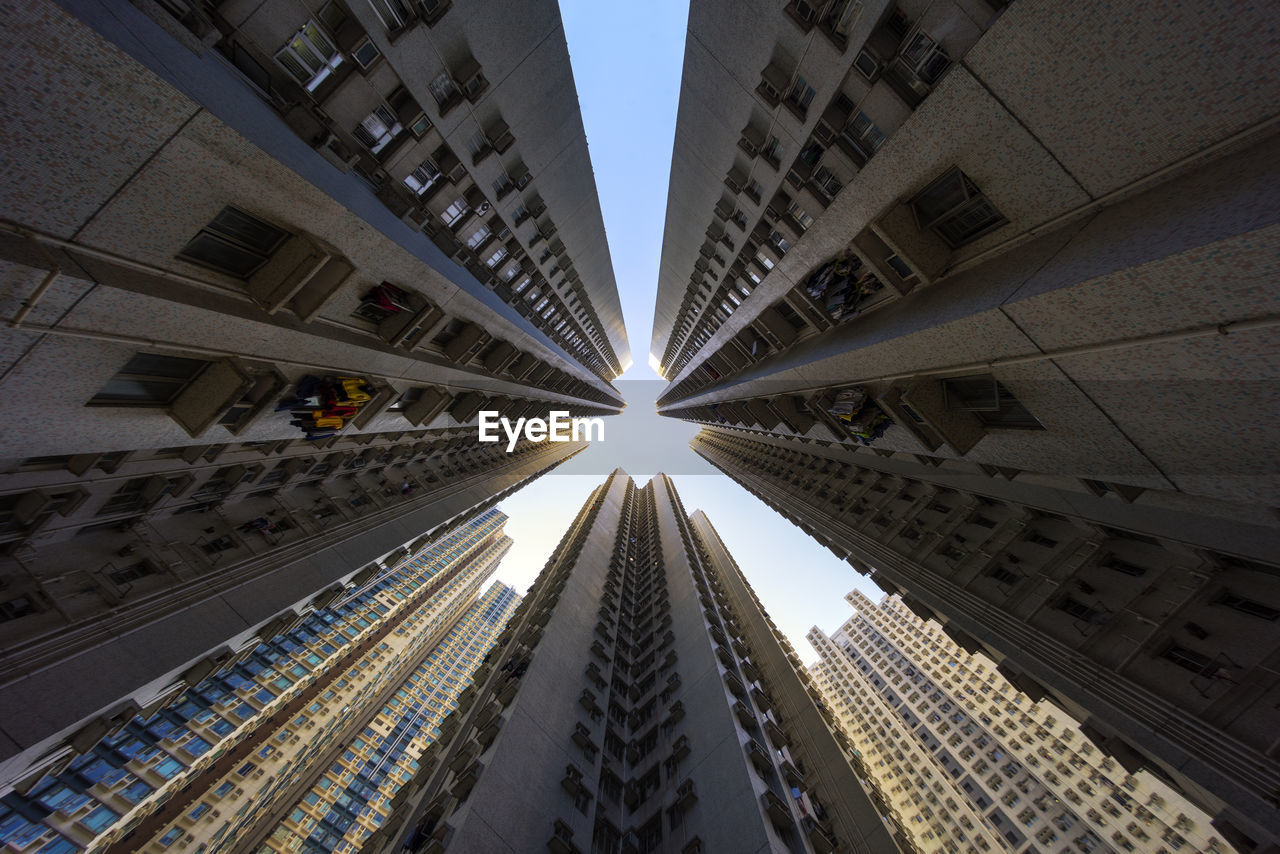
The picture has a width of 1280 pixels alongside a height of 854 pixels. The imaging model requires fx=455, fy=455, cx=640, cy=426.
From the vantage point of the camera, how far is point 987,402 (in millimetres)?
7953

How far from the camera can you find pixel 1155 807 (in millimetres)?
42625

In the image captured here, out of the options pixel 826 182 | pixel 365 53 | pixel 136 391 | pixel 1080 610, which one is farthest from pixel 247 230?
pixel 1080 610

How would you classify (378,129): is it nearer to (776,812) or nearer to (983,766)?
(776,812)

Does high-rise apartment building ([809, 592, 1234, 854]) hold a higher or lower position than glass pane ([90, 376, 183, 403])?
lower

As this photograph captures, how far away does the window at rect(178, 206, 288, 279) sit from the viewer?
261 inches

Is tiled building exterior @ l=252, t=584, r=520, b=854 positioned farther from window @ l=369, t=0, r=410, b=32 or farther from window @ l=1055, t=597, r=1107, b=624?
window @ l=369, t=0, r=410, b=32

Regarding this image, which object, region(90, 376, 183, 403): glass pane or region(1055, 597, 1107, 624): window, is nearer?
region(90, 376, 183, 403): glass pane

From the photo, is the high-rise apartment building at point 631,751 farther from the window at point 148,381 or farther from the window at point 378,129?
the window at point 378,129

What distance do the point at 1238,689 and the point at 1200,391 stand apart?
5.99 m

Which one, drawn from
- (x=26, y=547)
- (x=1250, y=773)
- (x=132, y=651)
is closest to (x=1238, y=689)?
(x=1250, y=773)

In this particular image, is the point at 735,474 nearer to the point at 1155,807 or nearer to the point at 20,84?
the point at 1155,807

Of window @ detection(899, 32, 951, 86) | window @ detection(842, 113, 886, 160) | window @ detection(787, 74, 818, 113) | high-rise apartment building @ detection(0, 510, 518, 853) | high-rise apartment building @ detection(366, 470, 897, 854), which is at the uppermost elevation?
window @ detection(787, 74, 818, 113)

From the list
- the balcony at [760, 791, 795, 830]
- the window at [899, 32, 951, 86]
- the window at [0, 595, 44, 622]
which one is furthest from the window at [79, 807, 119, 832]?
the window at [899, 32, 951, 86]

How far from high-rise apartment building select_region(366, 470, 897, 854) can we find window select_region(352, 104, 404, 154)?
1709 centimetres
